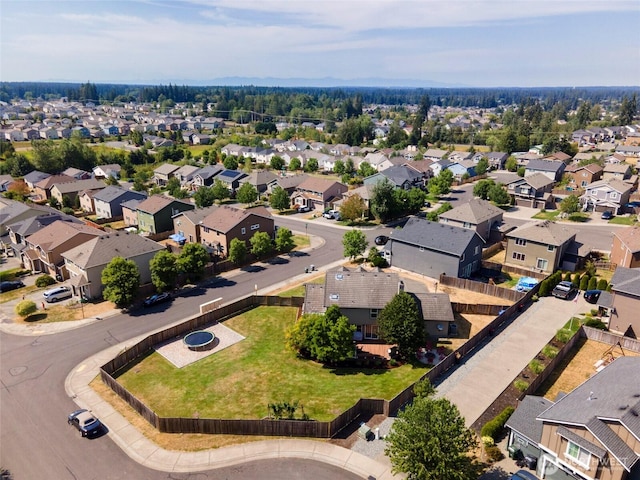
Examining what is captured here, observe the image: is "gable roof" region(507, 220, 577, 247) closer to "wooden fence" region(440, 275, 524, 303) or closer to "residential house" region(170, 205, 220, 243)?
"wooden fence" region(440, 275, 524, 303)

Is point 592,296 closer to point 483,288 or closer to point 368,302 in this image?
point 483,288

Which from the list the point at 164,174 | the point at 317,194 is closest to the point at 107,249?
the point at 317,194

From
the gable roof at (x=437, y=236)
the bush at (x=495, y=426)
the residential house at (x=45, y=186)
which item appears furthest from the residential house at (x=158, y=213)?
the bush at (x=495, y=426)

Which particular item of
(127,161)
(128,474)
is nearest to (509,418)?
(128,474)

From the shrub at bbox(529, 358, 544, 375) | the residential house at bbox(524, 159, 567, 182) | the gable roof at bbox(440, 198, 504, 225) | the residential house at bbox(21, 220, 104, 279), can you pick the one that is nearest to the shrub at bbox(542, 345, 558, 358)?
the shrub at bbox(529, 358, 544, 375)

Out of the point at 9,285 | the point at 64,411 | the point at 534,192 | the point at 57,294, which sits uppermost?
the point at 534,192

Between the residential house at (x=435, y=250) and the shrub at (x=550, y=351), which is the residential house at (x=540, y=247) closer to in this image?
the residential house at (x=435, y=250)
